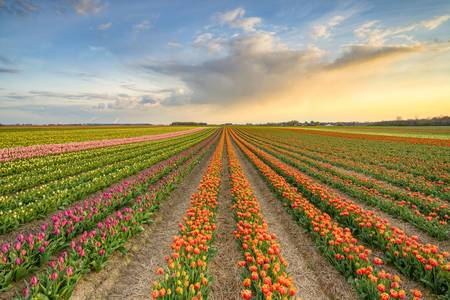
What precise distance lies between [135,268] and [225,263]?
2.16 meters

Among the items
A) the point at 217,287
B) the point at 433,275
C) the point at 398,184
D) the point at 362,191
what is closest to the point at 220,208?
the point at 217,287

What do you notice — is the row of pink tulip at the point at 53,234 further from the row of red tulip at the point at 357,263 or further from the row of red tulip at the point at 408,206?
the row of red tulip at the point at 408,206

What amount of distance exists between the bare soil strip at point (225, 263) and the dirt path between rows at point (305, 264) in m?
1.33

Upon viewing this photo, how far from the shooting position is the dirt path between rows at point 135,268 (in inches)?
157

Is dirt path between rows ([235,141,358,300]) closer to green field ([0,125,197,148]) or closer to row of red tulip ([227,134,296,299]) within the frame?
row of red tulip ([227,134,296,299])

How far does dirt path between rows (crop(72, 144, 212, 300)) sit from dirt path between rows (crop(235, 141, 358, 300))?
327cm

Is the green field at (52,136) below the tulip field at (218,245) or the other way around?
the other way around

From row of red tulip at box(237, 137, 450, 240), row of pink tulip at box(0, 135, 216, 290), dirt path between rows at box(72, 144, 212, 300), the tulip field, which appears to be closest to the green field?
→ the tulip field

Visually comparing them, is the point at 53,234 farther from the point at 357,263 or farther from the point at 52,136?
the point at 52,136

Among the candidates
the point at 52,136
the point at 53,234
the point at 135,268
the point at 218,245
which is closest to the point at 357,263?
the point at 218,245

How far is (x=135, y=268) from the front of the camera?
15.7 ft

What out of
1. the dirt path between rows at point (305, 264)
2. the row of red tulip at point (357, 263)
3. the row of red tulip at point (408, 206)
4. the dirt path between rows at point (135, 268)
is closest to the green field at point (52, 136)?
the dirt path between rows at point (135, 268)

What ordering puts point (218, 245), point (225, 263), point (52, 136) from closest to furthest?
point (225, 263), point (218, 245), point (52, 136)

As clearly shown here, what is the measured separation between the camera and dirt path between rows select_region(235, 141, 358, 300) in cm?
415
